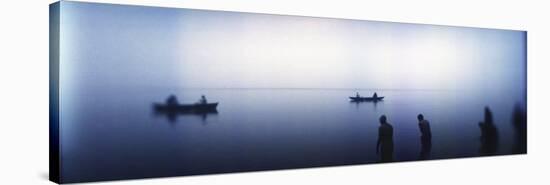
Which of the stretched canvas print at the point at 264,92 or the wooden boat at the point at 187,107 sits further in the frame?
the wooden boat at the point at 187,107

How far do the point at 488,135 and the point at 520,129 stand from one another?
2.21ft

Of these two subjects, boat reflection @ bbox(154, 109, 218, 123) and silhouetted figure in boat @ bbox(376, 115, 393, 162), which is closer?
boat reflection @ bbox(154, 109, 218, 123)

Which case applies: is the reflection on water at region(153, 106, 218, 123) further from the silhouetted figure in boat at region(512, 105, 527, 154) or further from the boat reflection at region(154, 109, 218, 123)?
the silhouetted figure in boat at region(512, 105, 527, 154)

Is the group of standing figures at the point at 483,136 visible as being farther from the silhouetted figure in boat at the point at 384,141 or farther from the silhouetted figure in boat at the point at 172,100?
the silhouetted figure in boat at the point at 172,100

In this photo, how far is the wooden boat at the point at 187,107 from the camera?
31.2 feet

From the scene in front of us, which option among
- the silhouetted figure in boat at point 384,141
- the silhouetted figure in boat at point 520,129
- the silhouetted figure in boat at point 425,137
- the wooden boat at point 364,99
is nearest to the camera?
the wooden boat at point 364,99

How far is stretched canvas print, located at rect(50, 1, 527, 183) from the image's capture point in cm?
905

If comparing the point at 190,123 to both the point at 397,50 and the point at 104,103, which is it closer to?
the point at 104,103

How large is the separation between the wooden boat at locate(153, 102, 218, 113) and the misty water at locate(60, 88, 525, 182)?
0.06 meters

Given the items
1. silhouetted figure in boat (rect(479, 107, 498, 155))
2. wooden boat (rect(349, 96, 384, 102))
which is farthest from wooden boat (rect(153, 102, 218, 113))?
silhouetted figure in boat (rect(479, 107, 498, 155))

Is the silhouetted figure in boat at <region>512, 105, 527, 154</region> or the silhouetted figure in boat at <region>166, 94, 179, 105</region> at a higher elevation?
the silhouetted figure in boat at <region>166, 94, 179, 105</region>

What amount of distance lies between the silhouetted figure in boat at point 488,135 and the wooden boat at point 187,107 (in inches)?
181

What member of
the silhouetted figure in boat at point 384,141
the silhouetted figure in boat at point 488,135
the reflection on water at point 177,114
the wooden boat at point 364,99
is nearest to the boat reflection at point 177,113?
the reflection on water at point 177,114

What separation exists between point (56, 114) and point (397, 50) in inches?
196
